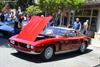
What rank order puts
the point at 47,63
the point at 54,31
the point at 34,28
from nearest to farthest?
the point at 47,63 → the point at 34,28 → the point at 54,31

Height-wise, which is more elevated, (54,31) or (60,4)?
(60,4)

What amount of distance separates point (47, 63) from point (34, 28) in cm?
163

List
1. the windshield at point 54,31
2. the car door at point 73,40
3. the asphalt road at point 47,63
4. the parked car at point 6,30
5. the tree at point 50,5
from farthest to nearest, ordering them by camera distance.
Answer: the tree at point 50,5, the parked car at point 6,30, the car door at point 73,40, the windshield at point 54,31, the asphalt road at point 47,63

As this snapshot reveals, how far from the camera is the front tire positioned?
10719mm

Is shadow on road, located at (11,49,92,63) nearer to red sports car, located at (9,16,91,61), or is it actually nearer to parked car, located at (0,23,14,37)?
red sports car, located at (9,16,91,61)

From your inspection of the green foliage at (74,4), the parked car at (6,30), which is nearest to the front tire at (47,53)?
the parked car at (6,30)

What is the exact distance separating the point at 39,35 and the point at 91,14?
13599mm

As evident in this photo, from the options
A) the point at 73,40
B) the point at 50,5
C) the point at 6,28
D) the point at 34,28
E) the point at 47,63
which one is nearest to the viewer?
the point at 47,63

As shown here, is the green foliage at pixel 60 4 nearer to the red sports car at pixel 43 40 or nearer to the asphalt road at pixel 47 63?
the asphalt road at pixel 47 63

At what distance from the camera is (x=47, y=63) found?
1057cm

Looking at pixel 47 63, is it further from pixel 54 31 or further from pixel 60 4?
pixel 60 4

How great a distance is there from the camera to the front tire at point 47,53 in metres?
10.7

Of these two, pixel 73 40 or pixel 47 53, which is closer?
pixel 47 53

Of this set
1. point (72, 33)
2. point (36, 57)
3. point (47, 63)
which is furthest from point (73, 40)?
point (47, 63)
